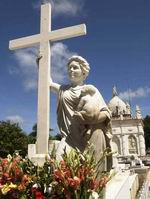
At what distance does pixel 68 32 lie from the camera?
614 centimetres

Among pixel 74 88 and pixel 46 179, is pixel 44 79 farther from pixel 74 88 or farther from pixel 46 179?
pixel 46 179

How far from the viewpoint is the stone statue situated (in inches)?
177

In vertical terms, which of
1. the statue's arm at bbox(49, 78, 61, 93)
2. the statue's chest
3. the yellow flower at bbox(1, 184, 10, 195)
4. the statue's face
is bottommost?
the yellow flower at bbox(1, 184, 10, 195)

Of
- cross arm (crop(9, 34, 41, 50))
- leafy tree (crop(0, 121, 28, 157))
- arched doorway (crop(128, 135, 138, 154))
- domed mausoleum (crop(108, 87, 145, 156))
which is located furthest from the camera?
arched doorway (crop(128, 135, 138, 154))

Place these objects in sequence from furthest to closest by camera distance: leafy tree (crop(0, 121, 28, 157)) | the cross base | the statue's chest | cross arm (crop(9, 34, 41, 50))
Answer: leafy tree (crop(0, 121, 28, 157)) < cross arm (crop(9, 34, 41, 50)) < the statue's chest < the cross base

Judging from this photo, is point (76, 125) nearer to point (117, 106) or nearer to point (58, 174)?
point (58, 174)

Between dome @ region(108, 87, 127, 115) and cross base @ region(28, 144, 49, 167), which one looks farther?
dome @ region(108, 87, 127, 115)

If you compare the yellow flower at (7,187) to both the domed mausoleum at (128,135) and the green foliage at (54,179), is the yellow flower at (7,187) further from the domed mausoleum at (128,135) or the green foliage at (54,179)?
the domed mausoleum at (128,135)

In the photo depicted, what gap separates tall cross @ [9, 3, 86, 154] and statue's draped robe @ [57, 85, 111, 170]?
47cm

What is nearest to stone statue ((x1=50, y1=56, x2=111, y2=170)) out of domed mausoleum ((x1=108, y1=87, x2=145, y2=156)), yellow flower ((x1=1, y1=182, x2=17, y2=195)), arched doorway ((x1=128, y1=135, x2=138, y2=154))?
yellow flower ((x1=1, y1=182, x2=17, y2=195))

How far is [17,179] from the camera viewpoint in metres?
3.01

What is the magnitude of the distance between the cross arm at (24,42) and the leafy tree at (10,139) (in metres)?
32.7

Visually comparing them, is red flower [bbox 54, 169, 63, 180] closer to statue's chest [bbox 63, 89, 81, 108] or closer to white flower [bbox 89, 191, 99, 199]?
white flower [bbox 89, 191, 99, 199]

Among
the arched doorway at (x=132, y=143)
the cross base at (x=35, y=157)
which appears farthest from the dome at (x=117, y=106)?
the cross base at (x=35, y=157)
